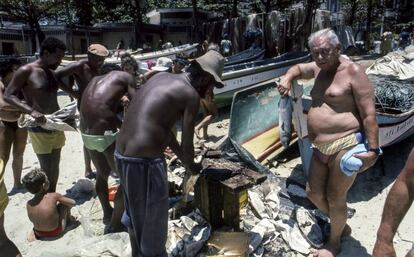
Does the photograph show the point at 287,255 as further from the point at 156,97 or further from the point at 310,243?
the point at 156,97

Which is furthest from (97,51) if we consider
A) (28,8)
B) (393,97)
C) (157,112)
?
(28,8)

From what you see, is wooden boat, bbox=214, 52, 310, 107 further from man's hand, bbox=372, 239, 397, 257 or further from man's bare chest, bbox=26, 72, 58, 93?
man's hand, bbox=372, 239, 397, 257

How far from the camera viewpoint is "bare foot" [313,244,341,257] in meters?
3.58

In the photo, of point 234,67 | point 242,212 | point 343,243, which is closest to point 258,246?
point 242,212

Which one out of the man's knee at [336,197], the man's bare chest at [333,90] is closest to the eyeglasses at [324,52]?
the man's bare chest at [333,90]

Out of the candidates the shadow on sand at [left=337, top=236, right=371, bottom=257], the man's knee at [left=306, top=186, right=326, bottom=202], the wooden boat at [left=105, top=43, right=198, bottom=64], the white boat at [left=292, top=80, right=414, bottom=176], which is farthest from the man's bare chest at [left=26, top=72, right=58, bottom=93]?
the wooden boat at [left=105, top=43, right=198, bottom=64]

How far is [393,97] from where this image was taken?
237 inches

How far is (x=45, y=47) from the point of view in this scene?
4.17 m

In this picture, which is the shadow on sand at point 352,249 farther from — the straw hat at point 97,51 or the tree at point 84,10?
the tree at point 84,10

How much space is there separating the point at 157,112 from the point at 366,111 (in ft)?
5.82

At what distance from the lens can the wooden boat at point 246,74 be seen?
31.4 feet

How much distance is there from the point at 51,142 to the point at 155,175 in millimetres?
2114

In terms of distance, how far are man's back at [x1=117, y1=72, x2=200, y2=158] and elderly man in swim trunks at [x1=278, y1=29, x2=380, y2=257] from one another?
1328 millimetres

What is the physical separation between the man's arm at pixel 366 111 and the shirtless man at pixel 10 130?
154 inches
